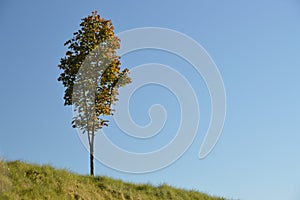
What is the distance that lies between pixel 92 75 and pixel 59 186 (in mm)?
11975

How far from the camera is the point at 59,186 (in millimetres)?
23328

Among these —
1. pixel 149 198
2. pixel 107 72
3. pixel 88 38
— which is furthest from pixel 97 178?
pixel 88 38

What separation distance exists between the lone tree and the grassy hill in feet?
19.7

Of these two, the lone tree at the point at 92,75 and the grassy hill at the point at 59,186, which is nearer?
the grassy hill at the point at 59,186

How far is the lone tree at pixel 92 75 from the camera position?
109 feet

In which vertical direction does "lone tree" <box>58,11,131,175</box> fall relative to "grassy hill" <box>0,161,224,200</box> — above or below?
above

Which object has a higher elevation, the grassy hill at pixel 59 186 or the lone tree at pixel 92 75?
the lone tree at pixel 92 75

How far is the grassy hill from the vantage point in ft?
69.7

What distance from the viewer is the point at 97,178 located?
89.6ft

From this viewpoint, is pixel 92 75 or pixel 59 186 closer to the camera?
pixel 59 186

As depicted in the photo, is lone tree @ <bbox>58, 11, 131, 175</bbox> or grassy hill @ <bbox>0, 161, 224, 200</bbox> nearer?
grassy hill @ <bbox>0, 161, 224, 200</bbox>

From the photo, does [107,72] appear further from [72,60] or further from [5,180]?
[5,180]

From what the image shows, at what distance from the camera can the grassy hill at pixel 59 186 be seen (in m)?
21.3

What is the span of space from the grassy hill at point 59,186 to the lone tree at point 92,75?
6.02m
